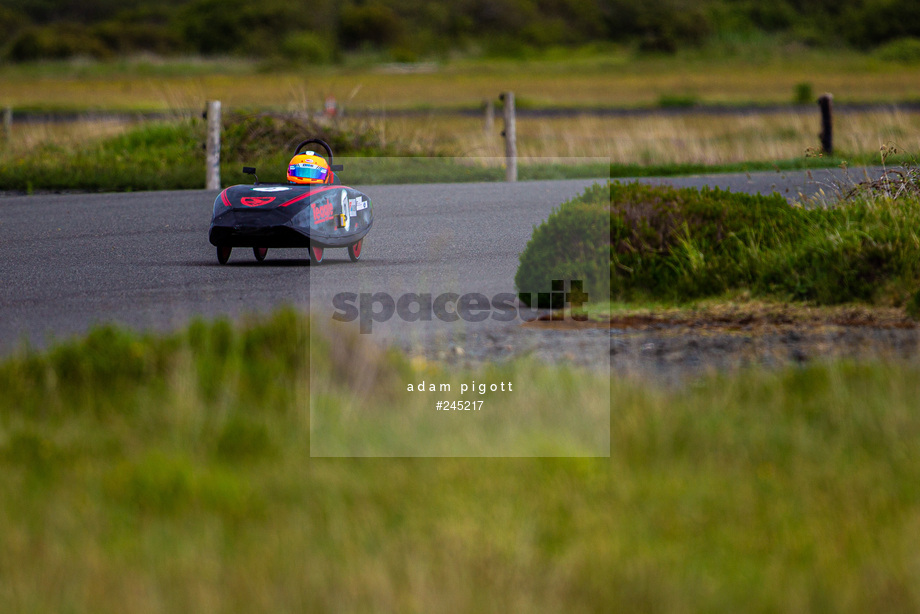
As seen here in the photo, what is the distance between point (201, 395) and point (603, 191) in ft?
14.4

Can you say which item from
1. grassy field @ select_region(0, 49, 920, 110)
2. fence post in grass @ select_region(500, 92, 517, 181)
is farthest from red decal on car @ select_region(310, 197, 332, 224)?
grassy field @ select_region(0, 49, 920, 110)

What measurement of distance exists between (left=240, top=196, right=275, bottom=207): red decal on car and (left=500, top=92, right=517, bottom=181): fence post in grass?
10.1 m

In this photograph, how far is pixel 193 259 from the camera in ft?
37.3

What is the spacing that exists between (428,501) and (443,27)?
8145 cm

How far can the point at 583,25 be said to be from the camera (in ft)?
268

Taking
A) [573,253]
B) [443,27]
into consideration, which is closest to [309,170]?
[573,253]

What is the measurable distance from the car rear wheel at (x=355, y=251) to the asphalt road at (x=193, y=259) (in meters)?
0.12

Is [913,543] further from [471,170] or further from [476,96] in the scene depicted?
[476,96]

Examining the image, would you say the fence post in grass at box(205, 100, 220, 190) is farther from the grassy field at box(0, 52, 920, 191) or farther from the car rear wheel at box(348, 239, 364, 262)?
the car rear wheel at box(348, 239, 364, 262)

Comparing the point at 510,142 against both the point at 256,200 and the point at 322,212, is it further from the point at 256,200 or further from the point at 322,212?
the point at 256,200

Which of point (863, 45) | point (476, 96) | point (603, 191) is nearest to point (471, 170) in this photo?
point (603, 191)

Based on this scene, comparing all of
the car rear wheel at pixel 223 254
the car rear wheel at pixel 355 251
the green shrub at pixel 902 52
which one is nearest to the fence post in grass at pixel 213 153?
the car rear wheel at pixel 223 254

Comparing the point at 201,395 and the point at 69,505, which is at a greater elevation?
the point at 201,395

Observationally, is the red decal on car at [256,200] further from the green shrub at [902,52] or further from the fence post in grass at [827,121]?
the green shrub at [902,52]
